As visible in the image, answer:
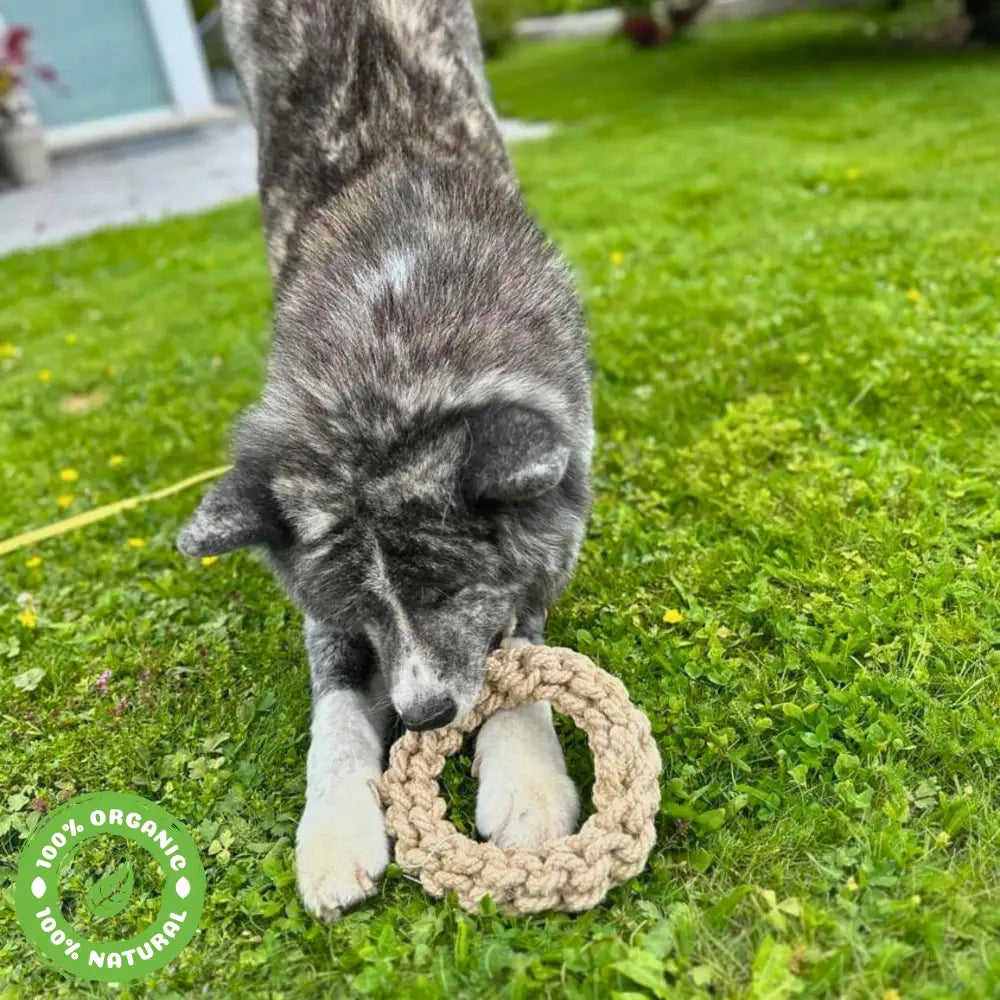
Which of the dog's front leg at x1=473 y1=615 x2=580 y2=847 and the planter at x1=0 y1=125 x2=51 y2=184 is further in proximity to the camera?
the planter at x1=0 y1=125 x2=51 y2=184

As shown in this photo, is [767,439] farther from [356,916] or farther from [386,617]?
[356,916]

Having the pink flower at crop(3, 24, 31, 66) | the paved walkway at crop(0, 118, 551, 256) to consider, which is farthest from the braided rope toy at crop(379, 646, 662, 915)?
the pink flower at crop(3, 24, 31, 66)

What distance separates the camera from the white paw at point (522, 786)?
2.30 metres

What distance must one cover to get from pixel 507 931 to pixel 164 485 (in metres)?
3.07

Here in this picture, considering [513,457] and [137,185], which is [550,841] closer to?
[513,457]

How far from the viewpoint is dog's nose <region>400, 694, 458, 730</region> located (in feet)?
7.33

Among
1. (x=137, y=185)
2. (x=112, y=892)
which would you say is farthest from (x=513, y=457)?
(x=137, y=185)

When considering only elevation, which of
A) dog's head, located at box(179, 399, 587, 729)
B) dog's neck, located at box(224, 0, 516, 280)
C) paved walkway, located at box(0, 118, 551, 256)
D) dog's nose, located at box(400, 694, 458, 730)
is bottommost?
paved walkway, located at box(0, 118, 551, 256)

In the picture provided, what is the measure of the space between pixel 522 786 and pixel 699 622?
3.07 ft

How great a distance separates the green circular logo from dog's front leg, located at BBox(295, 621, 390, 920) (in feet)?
1.06

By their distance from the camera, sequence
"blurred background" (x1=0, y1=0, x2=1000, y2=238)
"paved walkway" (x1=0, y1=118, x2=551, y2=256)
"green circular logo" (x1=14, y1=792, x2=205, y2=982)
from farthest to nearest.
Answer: "blurred background" (x1=0, y1=0, x2=1000, y2=238), "paved walkway" (x1=0, y1=118, x2=551, y2=256), "green circular logo" (x1=14, y1=792, x2=205, y2=982)

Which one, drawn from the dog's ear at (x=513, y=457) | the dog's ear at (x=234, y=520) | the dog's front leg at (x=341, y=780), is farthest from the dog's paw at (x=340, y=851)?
the dog's ear at (x=513, y=457)

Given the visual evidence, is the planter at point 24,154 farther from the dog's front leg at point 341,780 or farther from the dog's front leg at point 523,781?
the dog's front leg at point 523,781

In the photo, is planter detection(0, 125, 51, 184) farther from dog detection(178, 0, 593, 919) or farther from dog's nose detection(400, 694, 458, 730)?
dog's nose detection(400, 694, 458, 730)
